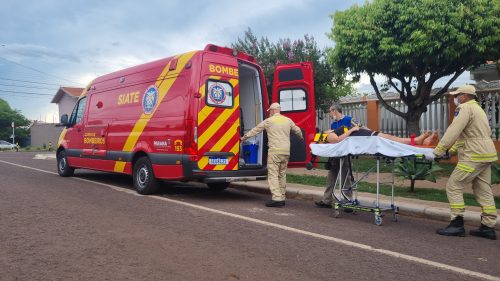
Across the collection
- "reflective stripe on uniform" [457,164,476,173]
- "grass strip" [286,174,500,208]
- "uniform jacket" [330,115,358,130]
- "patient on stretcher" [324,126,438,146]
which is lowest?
"grass strip" [286,174,500,208]

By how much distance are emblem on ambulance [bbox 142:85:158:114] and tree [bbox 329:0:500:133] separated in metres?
6.96

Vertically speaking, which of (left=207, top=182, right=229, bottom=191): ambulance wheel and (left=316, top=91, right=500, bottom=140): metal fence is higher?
(left=316, top=91, right=500, bottom=140): metal fence

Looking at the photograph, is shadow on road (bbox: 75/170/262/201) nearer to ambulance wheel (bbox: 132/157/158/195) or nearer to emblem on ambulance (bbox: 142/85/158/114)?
ambulance wheel (bbox: 132/157/158/195)

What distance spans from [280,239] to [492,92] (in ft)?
33.6

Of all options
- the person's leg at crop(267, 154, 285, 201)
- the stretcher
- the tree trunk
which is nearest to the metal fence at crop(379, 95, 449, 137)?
the tree trunk

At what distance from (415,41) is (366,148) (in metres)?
7.22

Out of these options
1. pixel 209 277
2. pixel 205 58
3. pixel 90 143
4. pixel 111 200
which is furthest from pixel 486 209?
pixel 90 143

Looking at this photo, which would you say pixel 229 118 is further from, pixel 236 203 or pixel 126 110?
pixel 126 110

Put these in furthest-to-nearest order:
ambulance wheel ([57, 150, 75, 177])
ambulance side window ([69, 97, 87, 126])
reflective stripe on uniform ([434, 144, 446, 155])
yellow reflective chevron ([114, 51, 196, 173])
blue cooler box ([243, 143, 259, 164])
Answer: ambulance wheel ([57, 150, 75, 177]) < ambulance side window ([69, 97, 87, 126]) < blue cooler box ([243, 143, 259, 164]) < yellow reflective chevron ([114, 51, 196, 173]) < reflective stripe on uniform ([434, 144, 446, 155])

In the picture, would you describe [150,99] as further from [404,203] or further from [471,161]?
[471,161]

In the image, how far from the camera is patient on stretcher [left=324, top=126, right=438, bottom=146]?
19.0ft

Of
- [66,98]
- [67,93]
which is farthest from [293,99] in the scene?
[66,98]

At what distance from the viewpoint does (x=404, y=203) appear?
279 inches

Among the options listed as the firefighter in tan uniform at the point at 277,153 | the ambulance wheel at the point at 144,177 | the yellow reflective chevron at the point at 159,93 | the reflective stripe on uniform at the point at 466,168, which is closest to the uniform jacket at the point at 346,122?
the firefighter in tan uniform at the point at 277,153
